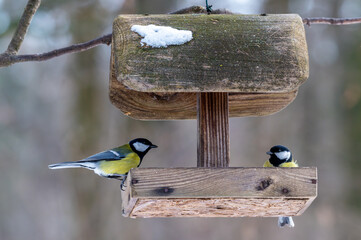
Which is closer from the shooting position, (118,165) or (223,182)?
(223,182)

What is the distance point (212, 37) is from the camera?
2980mm

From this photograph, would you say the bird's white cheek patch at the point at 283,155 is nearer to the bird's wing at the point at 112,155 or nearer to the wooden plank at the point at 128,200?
the bird's wing at the point at 112,155

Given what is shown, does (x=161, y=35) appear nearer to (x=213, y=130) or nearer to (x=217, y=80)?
(x=217, y=80)

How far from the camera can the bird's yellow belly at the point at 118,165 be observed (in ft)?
12.6

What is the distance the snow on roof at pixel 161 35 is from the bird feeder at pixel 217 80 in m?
0.03

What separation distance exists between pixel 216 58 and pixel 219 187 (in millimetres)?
702

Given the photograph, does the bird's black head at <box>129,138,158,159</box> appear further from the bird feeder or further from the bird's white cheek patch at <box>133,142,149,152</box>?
the bird feeder

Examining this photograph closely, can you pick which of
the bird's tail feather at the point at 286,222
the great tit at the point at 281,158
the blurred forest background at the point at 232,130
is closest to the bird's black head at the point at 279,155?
the great tit at the point at 281,158

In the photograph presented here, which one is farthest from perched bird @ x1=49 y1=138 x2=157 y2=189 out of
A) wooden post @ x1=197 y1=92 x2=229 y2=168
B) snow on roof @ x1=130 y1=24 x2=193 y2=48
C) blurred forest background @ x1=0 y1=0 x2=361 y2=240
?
blurred forest background @ x1=0 y1=0 x2=361 y2=240

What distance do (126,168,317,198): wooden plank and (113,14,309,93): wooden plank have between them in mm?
439

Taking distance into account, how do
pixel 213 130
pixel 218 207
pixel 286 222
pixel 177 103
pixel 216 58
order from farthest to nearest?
pixel 286 222 → pixel 177 103 → pixel 213 130 → pixel 218 207 → pixel 216 58

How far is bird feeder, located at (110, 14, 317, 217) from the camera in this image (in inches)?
110

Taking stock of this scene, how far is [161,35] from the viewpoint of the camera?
115 inches

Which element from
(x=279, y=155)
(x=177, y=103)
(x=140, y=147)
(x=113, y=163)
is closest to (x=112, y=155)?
(x=113, y=163)
